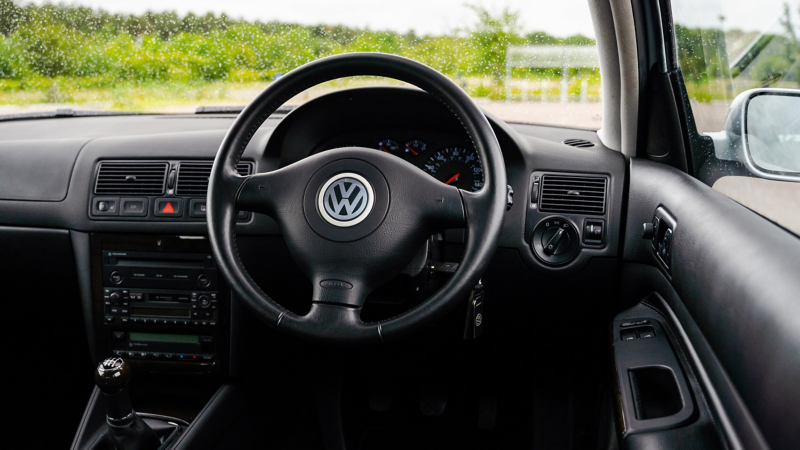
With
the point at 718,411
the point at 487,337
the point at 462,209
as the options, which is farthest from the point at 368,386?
the point at 718,411

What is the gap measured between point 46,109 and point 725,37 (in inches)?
96.8

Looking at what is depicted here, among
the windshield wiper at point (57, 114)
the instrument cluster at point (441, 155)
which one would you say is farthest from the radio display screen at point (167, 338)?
the windshield wiper at point (57, 114)

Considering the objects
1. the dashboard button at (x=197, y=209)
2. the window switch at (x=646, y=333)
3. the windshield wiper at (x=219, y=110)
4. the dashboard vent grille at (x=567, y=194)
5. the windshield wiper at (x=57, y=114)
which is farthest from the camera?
the windshield wiper at (x=57, y=114)

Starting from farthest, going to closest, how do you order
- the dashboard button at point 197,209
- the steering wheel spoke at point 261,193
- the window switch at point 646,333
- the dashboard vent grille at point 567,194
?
the dashboard button at point 197,209 < the dashboard vent grille at point 567,194 < the window switch at point 646,333 < the steering wheel spoke at point 261,193

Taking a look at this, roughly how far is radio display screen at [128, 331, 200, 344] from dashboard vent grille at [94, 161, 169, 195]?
18.1 inches

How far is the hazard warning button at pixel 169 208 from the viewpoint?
81.9 inches

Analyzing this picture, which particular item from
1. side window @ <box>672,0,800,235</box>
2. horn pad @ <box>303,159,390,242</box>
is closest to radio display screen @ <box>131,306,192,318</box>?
horn pad @ <box>303,159,390,242</box>

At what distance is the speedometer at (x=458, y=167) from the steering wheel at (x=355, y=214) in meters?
0.50

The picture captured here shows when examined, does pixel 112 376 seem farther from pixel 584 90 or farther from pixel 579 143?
pixel 584 90

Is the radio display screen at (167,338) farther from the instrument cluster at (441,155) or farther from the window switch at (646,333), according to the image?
the window switch at (646,333)

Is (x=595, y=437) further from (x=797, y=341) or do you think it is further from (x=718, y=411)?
(x=797, y=341)

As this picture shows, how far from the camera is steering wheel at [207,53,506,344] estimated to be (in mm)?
1371

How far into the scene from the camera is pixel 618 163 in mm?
1955

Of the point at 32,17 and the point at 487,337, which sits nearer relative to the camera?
the point at 487,337
